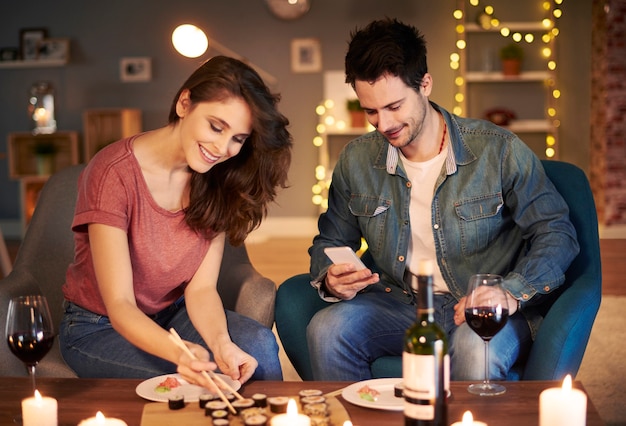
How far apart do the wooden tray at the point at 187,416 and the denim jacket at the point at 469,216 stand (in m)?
0.81

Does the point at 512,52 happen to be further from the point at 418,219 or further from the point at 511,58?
the point at 418,219

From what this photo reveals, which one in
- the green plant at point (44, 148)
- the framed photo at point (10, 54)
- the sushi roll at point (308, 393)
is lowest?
the sushi roll at point (308, 393)

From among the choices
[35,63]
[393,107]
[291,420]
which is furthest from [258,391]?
[35,63]

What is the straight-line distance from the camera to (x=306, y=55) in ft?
25.1

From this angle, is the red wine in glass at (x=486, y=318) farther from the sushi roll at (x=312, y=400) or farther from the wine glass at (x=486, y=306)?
the sushi roll at (x=312, y=400)

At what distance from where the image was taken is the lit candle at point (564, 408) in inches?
53.7

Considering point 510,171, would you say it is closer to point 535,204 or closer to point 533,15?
point 535,204

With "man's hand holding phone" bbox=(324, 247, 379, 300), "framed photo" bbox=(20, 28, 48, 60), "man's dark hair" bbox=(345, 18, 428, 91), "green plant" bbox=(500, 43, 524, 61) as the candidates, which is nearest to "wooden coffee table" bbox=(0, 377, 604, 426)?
"man's hand holding phone" bbox=(324, 247, 379, 300)

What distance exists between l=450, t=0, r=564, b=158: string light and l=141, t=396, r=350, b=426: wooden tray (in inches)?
→ 242

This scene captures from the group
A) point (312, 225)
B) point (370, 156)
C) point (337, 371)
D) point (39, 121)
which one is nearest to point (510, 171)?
point (370, 156)

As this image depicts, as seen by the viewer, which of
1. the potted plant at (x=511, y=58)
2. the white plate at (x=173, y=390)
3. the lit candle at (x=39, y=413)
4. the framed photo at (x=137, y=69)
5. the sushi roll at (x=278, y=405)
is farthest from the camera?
the framed photo at (x=137, y=69)

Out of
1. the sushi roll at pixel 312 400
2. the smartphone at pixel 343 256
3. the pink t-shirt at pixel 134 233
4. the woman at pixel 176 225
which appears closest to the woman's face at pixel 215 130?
the woman at pixel 176 225

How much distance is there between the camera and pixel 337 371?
2320 millimetres

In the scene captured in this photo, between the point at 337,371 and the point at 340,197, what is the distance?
0.59 m
